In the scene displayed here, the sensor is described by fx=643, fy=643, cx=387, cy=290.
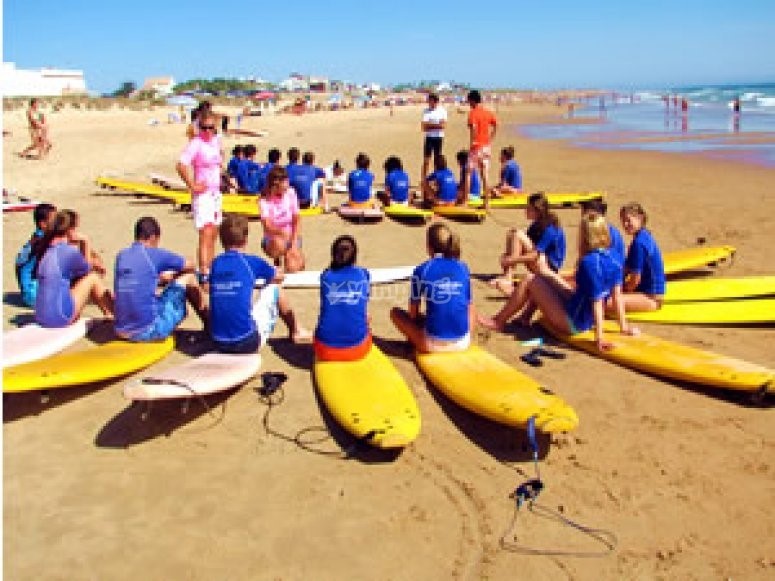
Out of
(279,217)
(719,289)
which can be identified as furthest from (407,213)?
(719,289)

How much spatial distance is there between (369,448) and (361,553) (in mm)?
999

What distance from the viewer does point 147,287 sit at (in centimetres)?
549

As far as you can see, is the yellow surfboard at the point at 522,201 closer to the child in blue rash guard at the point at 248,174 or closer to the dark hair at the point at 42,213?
the child in blue rash guard at the point at 248,174

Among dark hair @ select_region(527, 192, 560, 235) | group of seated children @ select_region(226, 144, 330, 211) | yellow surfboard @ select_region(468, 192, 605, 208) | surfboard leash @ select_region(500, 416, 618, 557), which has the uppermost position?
group of seated children @ select_region(226, 144, 330, 211)

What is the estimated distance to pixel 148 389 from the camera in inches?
166

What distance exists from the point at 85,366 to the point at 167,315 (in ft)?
3.10

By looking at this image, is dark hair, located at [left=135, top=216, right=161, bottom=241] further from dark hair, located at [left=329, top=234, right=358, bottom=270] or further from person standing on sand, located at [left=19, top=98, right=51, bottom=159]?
person standing on sand, located at [left=19, top=98, right=51, bottom=159]

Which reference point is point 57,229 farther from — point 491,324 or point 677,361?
point 677,361

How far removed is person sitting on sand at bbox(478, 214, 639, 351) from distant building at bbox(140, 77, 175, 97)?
6883 cm

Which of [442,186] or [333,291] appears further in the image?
[442,186]

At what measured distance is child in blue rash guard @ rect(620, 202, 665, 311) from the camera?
20.4ft

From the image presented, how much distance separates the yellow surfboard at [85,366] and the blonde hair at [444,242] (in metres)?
2.53

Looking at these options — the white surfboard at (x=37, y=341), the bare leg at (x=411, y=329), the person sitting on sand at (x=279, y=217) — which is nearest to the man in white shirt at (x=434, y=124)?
the person sitting on sand at (x=279, y=217)

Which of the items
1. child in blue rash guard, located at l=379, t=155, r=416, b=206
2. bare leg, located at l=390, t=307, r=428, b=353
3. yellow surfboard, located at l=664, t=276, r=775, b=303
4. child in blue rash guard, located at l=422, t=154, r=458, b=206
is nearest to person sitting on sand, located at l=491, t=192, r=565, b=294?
yellow surfboard, located at l=664, t=276, r=775, b=303
